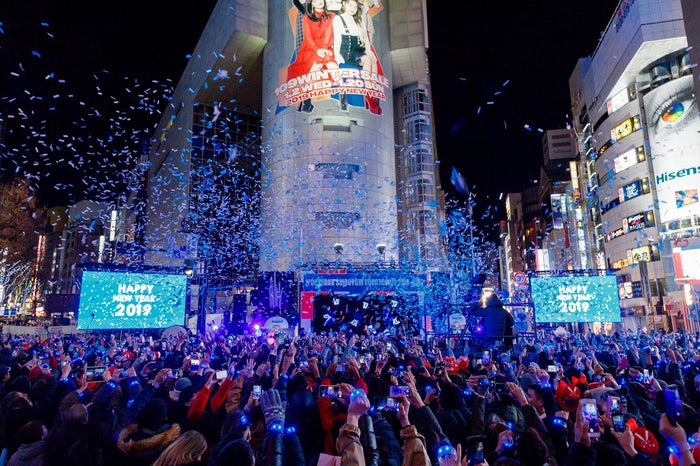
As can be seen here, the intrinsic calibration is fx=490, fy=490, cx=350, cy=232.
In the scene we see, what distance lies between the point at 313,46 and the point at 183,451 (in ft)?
145

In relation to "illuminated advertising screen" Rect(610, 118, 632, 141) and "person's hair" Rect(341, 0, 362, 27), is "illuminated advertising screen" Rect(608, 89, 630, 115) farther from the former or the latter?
"person's hair" Rect(341, 0, 362, 27)

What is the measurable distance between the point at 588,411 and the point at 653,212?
54.8 m

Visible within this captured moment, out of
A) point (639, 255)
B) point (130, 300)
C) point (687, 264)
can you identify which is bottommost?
point (130, 300)

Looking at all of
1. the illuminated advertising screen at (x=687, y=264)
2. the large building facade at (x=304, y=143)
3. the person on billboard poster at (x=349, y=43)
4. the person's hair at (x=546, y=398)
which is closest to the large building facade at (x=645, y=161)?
the illuminated advertising screen at (x=687, y=264)

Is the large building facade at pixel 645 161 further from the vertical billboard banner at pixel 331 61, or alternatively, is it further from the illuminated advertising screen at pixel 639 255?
the vertical billboard banner at pixel 331 61

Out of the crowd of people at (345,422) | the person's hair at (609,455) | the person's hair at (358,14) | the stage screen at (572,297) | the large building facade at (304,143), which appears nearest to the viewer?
the person's hair at (609,455)

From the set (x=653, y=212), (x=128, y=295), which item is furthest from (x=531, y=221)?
(x=128, y=295)

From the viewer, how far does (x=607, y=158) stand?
57188 millimetres

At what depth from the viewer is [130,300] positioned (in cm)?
2056

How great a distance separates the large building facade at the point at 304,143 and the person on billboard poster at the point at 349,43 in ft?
0.36

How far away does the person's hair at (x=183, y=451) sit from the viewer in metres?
3.25

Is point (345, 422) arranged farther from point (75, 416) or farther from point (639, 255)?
point (639, 255)

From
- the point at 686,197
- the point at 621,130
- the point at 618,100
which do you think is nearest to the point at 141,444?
the point at 686,197

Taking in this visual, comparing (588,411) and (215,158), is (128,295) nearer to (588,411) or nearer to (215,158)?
(588,411)
